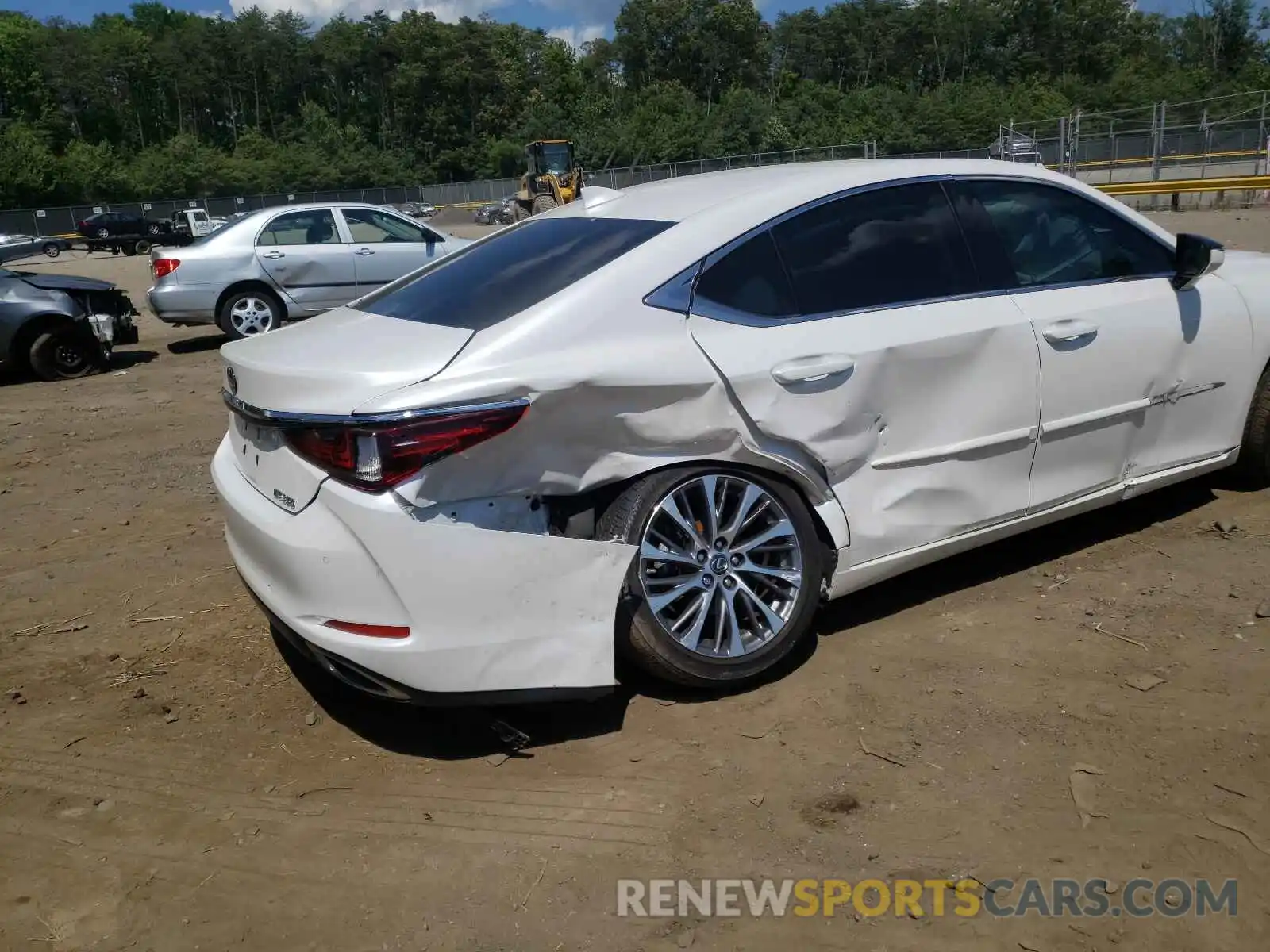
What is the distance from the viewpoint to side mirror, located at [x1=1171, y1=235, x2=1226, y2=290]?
4301 mm

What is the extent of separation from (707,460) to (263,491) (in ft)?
4.51

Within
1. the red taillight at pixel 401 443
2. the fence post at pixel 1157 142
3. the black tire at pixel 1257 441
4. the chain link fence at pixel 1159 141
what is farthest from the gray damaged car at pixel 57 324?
the fence post at pixel 1157 142

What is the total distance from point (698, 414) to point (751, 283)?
0.53 meters

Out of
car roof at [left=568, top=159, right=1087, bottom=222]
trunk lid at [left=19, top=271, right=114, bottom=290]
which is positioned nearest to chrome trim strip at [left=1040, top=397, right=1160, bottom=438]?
car roof at [left=568, top=159, right=1087, bottom=222]

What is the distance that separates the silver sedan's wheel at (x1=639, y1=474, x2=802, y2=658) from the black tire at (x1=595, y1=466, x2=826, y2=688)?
0.02m

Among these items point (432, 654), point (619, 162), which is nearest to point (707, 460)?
point (432, 654)

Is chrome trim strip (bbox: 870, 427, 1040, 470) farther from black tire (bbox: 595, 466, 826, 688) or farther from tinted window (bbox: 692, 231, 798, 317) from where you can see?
tinted window (bbox: 692, 231, 798, 317)

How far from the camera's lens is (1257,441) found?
485 centimetres

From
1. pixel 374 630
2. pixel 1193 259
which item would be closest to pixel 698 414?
pixel 374 630

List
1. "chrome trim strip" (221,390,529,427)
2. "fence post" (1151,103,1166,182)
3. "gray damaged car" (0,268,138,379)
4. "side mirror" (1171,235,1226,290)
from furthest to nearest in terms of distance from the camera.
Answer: "fence post" (1151,103,1166,182) → "gray damaged car" (0,268,138,379) → "side mirror" (1171,235,1226,290) → "chrome trim strip" (221,390,529,427)

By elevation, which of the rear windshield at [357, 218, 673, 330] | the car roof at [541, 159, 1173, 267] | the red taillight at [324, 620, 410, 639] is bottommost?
the red taillight at [324, 620, 410, 639]

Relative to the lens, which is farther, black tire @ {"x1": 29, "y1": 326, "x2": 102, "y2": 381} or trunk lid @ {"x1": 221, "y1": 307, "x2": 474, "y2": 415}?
black tire @ {"x1": 29, "y1": 326, "x2": 102, "y2": 381}

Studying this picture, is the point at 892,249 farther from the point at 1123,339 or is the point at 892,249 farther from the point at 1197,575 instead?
the point at 1197,575

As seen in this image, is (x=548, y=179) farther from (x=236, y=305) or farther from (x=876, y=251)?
(x=876, y=251)
